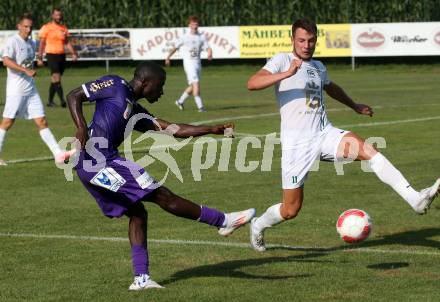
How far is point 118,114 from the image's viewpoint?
373 inches

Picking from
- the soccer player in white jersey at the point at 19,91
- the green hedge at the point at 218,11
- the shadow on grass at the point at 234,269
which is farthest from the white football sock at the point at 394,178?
the green hedge at the point at 218,11

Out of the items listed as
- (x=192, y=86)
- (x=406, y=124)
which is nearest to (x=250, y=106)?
(x=192, y=86)

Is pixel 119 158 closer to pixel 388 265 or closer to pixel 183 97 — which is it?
pixel 388 265

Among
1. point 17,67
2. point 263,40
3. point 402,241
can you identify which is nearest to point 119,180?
point 402,241

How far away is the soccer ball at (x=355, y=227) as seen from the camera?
10.4 meters

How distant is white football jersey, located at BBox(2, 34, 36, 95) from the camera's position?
18719mm

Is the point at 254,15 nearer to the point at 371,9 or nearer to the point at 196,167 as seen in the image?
the point at 371,9

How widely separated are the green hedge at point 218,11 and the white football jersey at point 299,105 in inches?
1415

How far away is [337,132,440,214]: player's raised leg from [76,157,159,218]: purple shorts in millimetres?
2191

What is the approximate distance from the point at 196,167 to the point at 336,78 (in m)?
23.8

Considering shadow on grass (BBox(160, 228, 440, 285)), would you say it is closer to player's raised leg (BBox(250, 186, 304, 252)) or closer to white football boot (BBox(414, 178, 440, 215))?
player's raised leg (BBox(250, 186, 304, 252))

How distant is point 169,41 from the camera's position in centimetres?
4609

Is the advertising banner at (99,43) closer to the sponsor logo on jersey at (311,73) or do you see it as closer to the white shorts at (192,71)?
the white shorts at (192,71)

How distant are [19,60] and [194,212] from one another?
10.0 m
